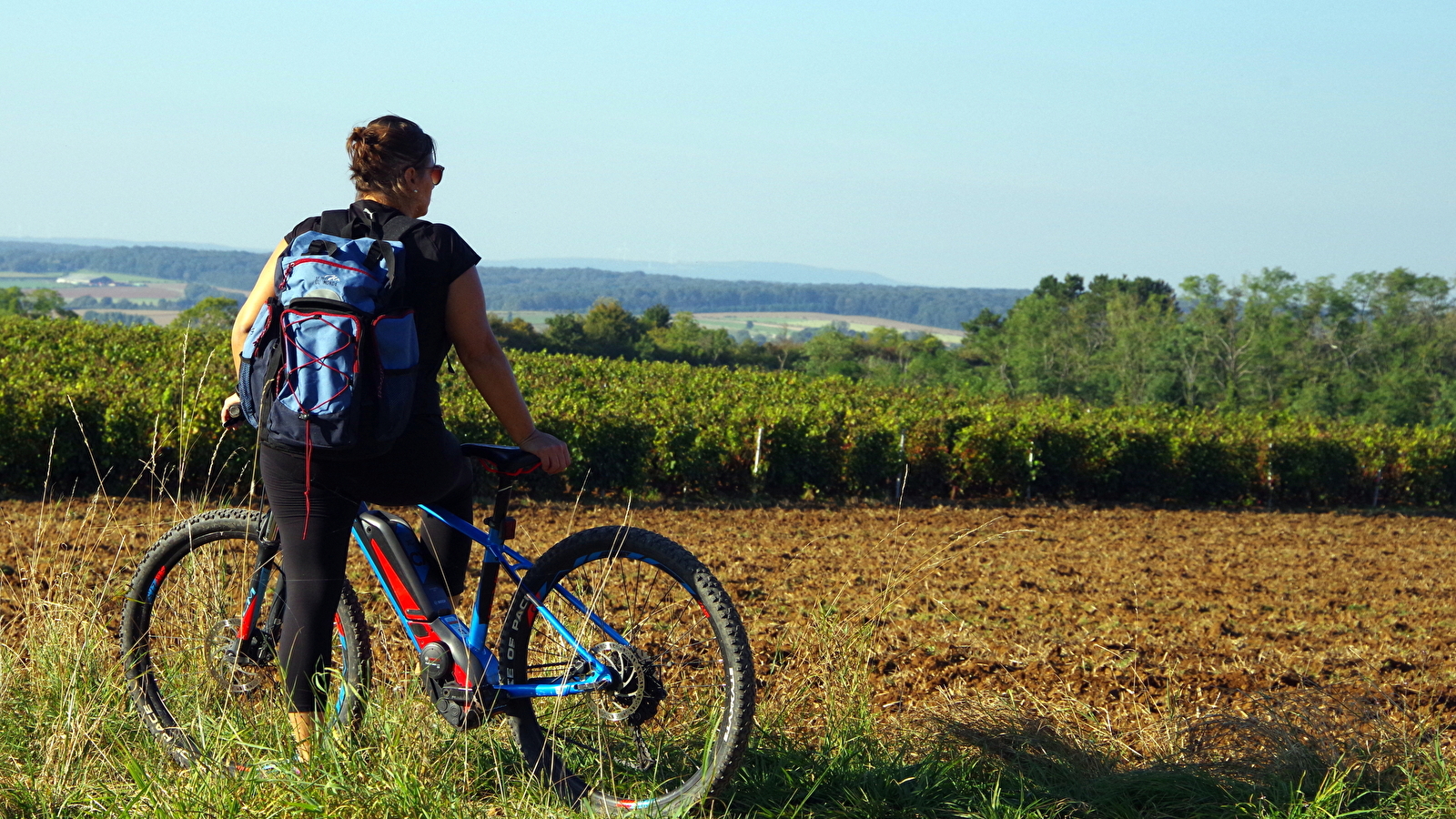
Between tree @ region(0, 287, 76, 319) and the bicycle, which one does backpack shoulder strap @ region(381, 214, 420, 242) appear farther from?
tree @ region(0, 287, 76, 319)

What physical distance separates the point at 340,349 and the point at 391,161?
1.50ft

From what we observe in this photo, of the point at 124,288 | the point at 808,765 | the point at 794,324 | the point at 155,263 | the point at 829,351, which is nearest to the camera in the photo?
the point at 808,765

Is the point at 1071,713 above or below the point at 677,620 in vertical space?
below

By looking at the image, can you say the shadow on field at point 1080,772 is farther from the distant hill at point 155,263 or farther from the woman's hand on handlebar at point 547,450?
the distant hill at point 155,263

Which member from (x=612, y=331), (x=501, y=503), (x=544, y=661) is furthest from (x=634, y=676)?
(x=612, y=331)

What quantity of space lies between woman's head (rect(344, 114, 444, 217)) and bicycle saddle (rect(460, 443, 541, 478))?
1.94 feet

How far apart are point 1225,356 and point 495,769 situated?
67.0 metres

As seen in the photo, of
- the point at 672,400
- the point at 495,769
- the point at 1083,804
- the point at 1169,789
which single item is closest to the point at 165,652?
the point at 495,769

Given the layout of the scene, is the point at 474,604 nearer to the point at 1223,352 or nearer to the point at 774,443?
the point at 774,443

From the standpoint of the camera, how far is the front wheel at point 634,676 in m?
2.48

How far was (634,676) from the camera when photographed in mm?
2613

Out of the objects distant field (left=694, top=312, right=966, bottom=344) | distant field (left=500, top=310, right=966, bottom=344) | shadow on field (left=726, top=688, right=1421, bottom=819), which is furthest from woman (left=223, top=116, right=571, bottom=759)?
distant field (left=694, top=312, right=966, bottom=344)

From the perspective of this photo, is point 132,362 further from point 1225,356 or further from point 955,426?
point 1225,356

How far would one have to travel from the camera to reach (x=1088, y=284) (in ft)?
336
